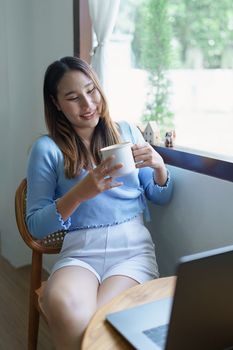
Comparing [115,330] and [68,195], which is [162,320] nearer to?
[115,330]

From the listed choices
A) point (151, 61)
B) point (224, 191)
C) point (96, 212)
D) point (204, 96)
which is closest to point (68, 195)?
point (96, 212)

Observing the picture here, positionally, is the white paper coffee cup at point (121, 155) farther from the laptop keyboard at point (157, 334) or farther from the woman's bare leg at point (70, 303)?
the laptop keyboard at point (157, 334)

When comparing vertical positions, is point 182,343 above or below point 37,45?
below

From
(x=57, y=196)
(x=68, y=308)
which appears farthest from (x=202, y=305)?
(x=57, y=196)

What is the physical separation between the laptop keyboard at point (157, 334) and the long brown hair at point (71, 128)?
775mm

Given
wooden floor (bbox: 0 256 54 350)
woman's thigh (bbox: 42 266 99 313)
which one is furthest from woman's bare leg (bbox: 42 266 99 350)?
wooden floor (bbox: 0 256 54 350)

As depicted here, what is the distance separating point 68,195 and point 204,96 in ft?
2.81

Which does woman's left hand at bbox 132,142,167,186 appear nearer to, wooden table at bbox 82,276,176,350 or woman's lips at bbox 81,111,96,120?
woman's lips at bbox 81,111,96,120

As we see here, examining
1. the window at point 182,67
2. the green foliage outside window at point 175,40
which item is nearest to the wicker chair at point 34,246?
the window at point 182,67

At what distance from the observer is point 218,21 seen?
5.81ft

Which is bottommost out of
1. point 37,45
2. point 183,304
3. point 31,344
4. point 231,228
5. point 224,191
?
point 31,344

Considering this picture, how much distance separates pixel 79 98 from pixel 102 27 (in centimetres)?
60

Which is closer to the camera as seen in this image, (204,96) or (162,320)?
(162,320)

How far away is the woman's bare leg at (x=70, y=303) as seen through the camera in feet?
3.83
